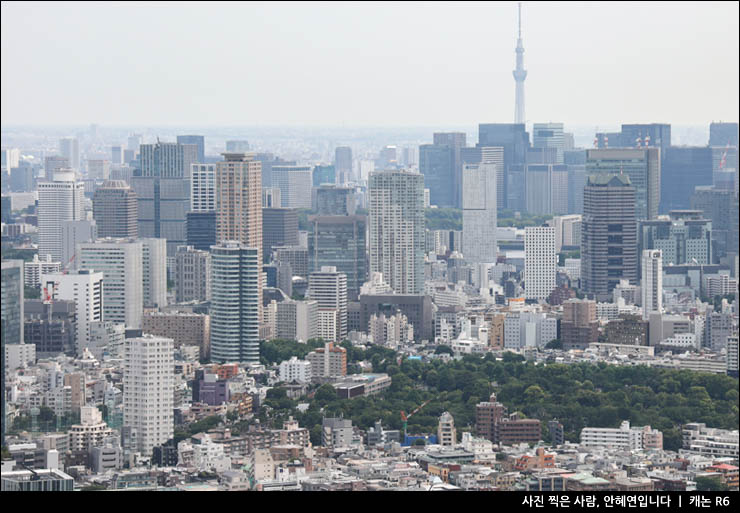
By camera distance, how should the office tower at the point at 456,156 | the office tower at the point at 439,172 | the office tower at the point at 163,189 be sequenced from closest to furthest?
1. the office tower at the point at 163,189
2. the office tower at the point at 439,172
3. the office tower at the point at 456,156

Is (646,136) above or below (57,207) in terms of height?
above

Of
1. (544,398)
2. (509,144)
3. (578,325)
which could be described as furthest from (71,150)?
(544,398)

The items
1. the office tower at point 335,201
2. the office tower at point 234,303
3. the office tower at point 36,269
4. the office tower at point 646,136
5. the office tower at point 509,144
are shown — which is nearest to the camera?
the office tower at point 234,303

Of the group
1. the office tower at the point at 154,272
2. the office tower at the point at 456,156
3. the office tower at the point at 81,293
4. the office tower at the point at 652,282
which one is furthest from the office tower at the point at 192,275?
the office tower at the point at 456,156

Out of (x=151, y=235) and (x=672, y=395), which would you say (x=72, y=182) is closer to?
(x=151, y=235)

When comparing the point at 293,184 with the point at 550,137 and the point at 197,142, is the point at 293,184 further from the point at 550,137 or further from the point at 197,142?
the point at 550,137

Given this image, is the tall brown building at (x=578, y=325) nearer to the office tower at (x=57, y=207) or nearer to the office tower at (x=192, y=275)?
the office tower at (x=192, y=275)

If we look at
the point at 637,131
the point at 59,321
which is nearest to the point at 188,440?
the point at 59,321
